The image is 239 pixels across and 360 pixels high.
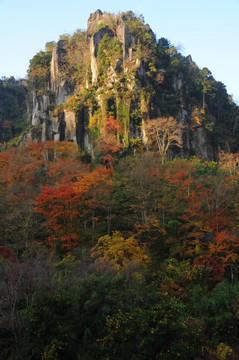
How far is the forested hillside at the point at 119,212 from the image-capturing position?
9539mm

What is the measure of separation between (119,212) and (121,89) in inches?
881

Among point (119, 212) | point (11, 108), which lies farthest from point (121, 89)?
point (11, 108)

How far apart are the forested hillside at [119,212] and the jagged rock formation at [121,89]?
9.3 inches

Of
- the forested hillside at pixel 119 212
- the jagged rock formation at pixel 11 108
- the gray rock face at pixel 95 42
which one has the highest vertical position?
the gray rock face at pixel 95 42

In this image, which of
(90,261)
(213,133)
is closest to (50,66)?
(213,133)

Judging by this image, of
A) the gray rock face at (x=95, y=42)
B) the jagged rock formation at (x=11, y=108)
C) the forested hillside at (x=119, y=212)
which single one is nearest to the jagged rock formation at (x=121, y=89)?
the gray rock face at (x=95, y=42)

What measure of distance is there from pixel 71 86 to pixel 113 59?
10.2 metres

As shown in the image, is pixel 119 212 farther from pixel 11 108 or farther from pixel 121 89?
pixel 11 108

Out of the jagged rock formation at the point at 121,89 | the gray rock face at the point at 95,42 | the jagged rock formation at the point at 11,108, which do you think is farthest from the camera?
the jagged rock formation at the point at 11,108

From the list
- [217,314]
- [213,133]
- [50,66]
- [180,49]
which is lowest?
[217,314]

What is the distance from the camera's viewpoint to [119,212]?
23562 millimetres

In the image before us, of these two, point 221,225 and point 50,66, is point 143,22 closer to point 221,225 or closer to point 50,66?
point 50,66

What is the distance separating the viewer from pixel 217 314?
490 inches

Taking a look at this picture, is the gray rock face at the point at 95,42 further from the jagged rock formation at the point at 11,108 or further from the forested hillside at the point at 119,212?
the jagged rock formation at the point at 11,108
